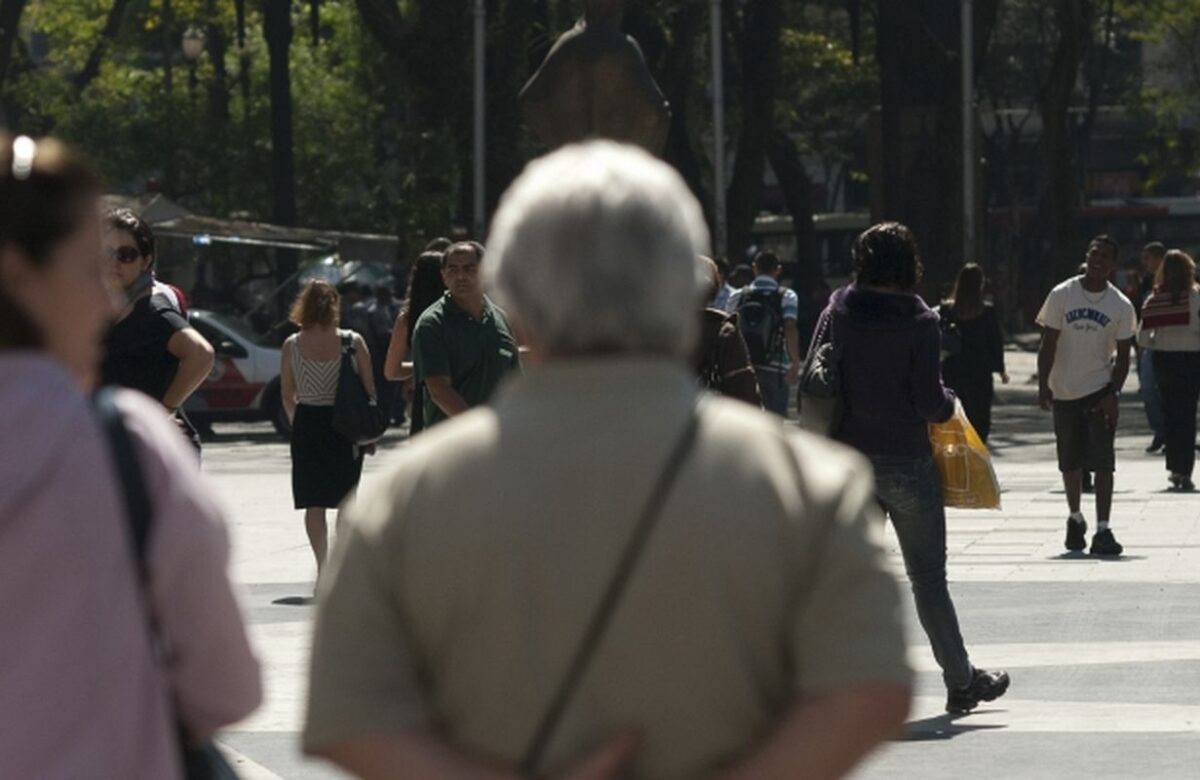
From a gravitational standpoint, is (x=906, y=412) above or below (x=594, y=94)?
below

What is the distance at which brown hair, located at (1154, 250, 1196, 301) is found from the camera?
19.7 meters

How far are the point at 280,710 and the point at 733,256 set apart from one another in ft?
102

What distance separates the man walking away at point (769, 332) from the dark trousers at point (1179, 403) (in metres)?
2.81

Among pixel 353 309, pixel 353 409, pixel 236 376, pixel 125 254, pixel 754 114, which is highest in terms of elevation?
pixel 125 254

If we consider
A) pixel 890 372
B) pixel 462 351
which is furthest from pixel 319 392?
pixel 890 372

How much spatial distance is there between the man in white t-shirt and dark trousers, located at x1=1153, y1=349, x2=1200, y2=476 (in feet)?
13.1

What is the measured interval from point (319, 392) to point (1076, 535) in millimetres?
4197

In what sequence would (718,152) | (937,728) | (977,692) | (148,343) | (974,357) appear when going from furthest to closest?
(718,152) < (974,357) < (977,692) < (937,728) < (148,343)

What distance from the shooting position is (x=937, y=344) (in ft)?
31.4

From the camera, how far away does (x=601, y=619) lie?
9.95 feet

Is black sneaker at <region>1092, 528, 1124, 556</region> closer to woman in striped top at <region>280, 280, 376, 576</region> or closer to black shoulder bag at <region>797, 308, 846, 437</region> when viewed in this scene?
woman in striped top at <region>280, 280, 376, 576</region>

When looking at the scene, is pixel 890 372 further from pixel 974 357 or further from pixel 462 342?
pixel 974 357

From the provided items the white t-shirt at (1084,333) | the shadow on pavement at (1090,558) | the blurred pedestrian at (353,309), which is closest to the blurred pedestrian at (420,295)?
the shadow on pavement at (1090,558)

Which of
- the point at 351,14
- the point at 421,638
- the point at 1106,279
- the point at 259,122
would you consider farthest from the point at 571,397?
the point at 351,14
